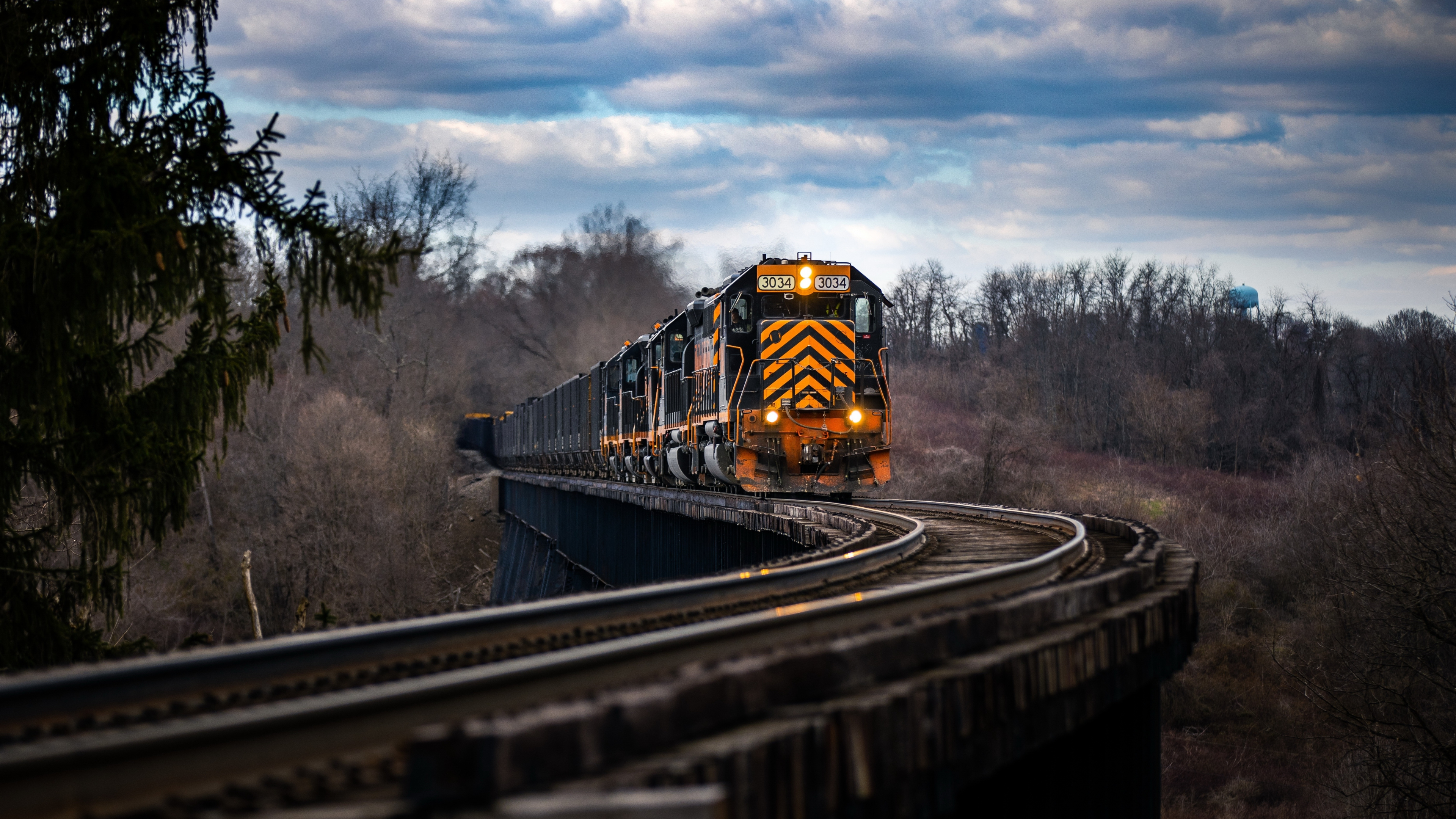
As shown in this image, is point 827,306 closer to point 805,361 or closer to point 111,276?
point 805,361

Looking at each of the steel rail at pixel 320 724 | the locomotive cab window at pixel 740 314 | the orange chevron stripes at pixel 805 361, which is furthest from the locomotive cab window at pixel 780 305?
the steel rail at pixel 320 724

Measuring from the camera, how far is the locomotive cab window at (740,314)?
1753 centimetres

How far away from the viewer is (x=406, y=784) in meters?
2.22

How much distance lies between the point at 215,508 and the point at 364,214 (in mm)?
18928

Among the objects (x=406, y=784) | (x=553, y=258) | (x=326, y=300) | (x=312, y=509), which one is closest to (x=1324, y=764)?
(x=326, y=300)

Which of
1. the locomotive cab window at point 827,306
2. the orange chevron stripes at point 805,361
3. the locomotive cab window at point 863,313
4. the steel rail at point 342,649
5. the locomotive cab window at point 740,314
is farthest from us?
the locomotive cab window at point 827,306

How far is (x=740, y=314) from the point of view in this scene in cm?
1767

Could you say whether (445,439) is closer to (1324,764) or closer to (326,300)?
(1324,764)

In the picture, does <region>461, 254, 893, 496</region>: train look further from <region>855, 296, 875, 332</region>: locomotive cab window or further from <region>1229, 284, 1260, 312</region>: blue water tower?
<region>1229, 284, 1260, 312</region>: blue water tower

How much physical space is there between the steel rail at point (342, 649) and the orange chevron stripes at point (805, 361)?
34.2 feet

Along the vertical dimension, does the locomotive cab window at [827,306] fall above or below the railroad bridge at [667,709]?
above

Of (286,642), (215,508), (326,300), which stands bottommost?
(215,508)

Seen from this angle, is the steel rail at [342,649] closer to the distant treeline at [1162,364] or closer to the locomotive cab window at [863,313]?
the locomotive cab window at [863,313]

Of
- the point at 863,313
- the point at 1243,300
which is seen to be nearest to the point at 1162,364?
the point at 1243,300
